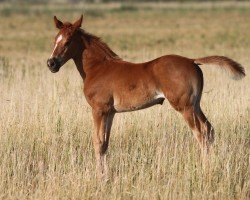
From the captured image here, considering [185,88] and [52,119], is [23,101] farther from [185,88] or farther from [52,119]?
[185,88]

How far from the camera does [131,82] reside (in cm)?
850

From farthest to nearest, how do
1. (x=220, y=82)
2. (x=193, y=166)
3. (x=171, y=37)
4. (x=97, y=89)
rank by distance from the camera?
(x=171, y=37) < (x=220, y=82) < (x=97, y=89) < (x=193, y=166)

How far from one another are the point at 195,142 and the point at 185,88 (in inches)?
39.4

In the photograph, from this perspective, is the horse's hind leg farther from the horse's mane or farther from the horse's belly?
the horse's mane

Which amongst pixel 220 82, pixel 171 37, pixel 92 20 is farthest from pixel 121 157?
pixel 92 20

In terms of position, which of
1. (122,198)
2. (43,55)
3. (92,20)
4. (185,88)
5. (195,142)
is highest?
(92,20)

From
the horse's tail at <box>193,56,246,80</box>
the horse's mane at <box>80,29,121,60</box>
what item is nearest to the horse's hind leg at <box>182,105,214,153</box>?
the horse's tail at <box>193,56,246,80</box>

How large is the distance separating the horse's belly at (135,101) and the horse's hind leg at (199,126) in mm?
388

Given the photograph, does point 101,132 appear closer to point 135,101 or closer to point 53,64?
point 135,101

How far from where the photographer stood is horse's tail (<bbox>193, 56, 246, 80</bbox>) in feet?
27.7

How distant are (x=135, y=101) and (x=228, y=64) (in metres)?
1.24

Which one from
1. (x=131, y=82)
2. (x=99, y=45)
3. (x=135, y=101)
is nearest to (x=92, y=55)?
(x=99, y=45)

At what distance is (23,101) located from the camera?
436 inches

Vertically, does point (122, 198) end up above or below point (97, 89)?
below
